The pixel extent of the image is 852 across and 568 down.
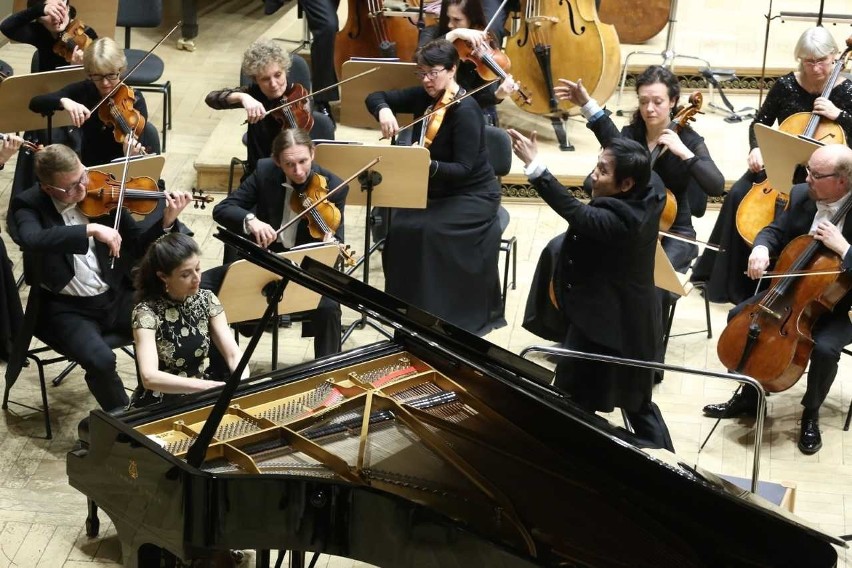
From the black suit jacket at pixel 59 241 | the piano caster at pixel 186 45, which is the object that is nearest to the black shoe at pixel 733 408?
the black suit jacket at pixel 59 241

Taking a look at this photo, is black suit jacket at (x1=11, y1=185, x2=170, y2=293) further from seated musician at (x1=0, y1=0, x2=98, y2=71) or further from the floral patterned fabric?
seated musician at (x1=0, y1=0, x2=98, y2=71)

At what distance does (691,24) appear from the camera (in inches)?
329

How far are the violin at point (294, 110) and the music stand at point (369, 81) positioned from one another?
0.20 m

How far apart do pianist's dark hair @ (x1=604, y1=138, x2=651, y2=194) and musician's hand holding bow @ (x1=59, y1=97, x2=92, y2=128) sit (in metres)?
2.19

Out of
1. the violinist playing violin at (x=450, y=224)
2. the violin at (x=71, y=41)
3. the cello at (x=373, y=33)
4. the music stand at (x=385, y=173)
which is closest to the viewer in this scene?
the music stand at (x=385, y=173)

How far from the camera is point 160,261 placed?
3.94 m

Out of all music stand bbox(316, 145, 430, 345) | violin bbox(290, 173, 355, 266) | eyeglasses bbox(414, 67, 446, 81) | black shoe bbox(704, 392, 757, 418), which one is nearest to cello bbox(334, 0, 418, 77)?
eyeglasses bbox(414, 67, 446, 81)

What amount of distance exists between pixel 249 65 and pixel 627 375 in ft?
6.67

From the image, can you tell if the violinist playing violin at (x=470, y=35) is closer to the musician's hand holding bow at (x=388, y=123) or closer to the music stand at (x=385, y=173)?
the musician's hand holding bow at (x=388, y=123)

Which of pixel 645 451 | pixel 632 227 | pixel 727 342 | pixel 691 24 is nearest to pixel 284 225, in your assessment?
pixel 632 227

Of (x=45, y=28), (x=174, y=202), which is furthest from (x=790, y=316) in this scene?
(x=45, y=28)

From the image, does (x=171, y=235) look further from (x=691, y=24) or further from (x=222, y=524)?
(x=691, y=24)

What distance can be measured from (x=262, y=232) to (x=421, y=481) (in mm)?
1560

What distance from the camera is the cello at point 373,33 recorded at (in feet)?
20.8
